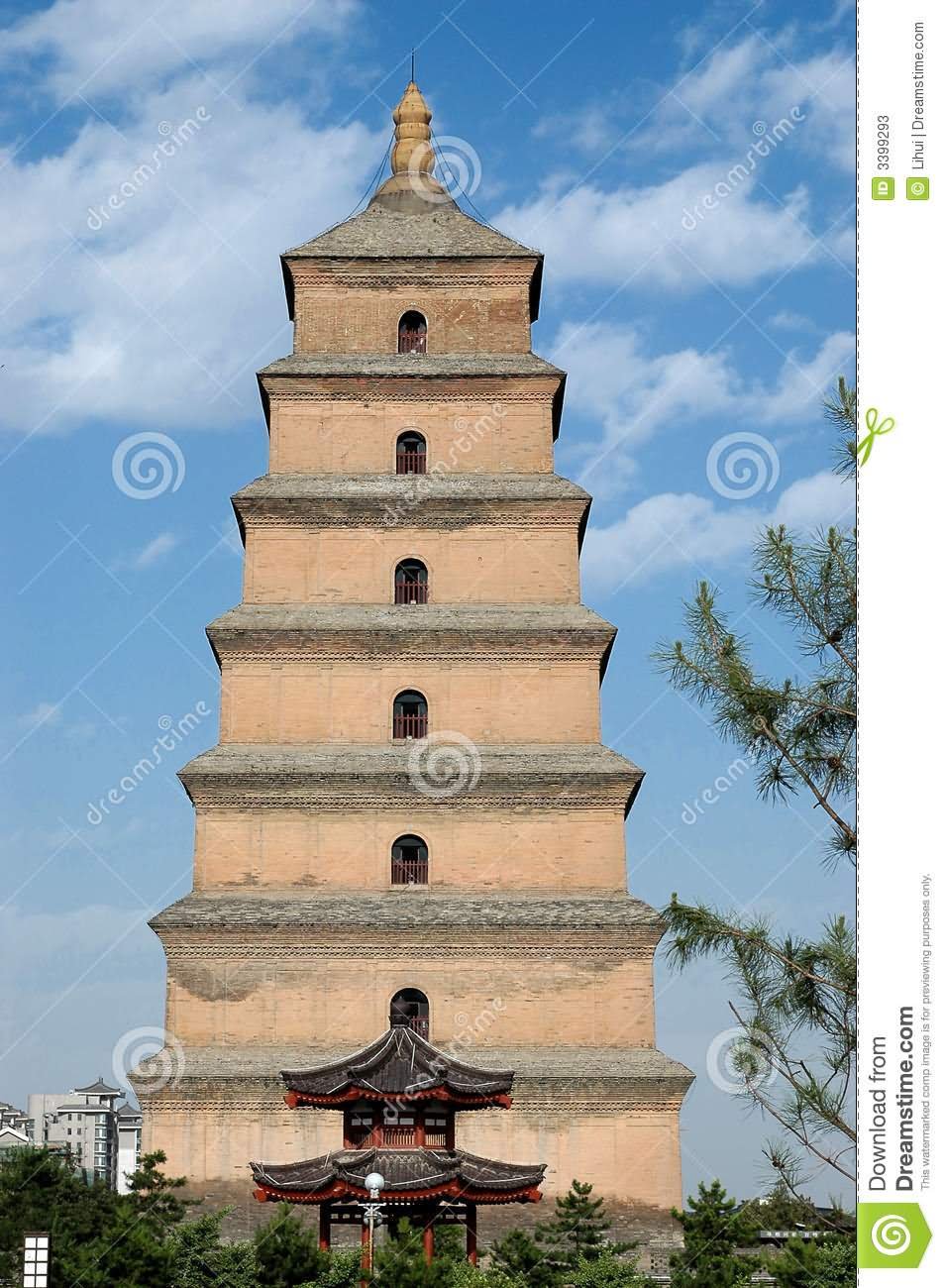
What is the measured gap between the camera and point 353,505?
31.4 metres

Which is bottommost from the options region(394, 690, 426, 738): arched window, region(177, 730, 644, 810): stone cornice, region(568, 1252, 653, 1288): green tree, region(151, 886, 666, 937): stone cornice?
region(568, 1252, 653, 1288): green tree

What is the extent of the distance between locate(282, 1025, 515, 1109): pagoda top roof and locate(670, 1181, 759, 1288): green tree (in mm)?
3173

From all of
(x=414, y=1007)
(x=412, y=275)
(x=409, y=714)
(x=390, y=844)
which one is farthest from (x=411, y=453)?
(x=414, y=1007)

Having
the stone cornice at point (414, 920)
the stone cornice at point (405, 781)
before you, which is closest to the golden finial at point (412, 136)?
the stone cornice at point (405, 781)

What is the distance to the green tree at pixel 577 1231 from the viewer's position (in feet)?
80.8

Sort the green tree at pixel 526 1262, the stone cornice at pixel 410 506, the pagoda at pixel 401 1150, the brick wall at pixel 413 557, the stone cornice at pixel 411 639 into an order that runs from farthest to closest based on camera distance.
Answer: the stone cornice at pixel 410 506
the brick wall at pixel 413 557
the stone cornice at pixel 411 639
the pagoda at pixel 401 1150
the green tree at pixel 526 1262

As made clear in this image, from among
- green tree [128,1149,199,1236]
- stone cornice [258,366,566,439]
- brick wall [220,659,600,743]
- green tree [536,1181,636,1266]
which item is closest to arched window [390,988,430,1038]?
green tree [536,1181,636,1266]

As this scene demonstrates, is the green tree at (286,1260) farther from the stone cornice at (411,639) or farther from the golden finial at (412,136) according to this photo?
the golden finial at (412,136)

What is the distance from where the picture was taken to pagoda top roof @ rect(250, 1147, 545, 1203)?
23469 millimetres

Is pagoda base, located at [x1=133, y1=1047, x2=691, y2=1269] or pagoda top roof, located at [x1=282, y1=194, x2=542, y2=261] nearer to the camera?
pagoda base, located at [x1=133, y1=1047, x2=691, y2=1269]

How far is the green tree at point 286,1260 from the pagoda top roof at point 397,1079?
220 centimetres

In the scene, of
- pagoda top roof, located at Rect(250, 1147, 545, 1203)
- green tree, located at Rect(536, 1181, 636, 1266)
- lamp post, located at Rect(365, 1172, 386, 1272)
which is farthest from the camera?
green tree, located at Rect(536, 1181, 636, 1266)

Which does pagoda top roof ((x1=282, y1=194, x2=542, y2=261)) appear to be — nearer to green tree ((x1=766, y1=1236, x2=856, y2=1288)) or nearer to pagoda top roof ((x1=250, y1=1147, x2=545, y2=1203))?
pagoda top roof ((x1=250, y1=1147, x2=545, y2=1203))

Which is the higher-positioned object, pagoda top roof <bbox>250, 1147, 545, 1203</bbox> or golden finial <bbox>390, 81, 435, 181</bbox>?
golden finial <bbox>390, 81, 435, 181</bbox>
